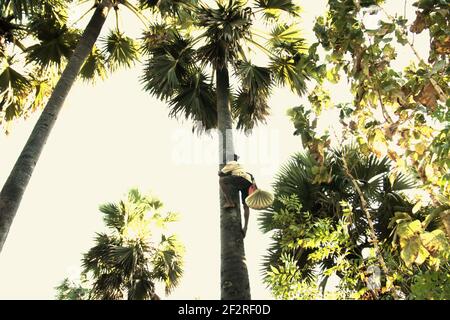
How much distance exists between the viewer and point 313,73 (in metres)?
2.22

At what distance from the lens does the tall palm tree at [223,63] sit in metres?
5.71

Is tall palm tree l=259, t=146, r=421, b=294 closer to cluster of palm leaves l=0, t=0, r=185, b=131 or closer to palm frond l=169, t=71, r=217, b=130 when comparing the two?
palm frond l=169, t=71, r=217, b=130

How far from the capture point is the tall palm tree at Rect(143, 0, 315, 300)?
5711 mm

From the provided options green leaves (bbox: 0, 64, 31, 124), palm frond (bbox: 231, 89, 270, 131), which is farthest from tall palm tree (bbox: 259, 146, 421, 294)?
green leaves (bbox: 0, 64, 31, 124)

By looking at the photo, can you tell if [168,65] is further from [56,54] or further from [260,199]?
[260,199]

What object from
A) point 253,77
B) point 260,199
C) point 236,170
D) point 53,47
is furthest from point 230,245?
point 53,47

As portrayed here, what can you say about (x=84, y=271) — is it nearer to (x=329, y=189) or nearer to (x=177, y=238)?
(x=177, y=238)

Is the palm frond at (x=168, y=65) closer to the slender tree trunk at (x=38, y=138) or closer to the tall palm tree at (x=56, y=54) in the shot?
the tall palm tree at (x=56, y=54)

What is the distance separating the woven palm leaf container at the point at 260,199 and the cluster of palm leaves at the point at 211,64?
8.54 ft

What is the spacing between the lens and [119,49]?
24.8ft

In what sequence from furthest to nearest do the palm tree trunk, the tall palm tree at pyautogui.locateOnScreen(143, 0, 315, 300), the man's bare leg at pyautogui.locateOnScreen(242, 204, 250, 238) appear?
the tall palm tree at pyautogui.locateOnScreen(143, 0, 315, 300) → the man's bare leg at pyautogui.locateOnScreen(242, 204, 250, 238) → the palm tree trunk

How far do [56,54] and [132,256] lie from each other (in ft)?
15.7

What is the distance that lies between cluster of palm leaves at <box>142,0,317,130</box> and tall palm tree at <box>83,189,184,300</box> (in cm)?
416
